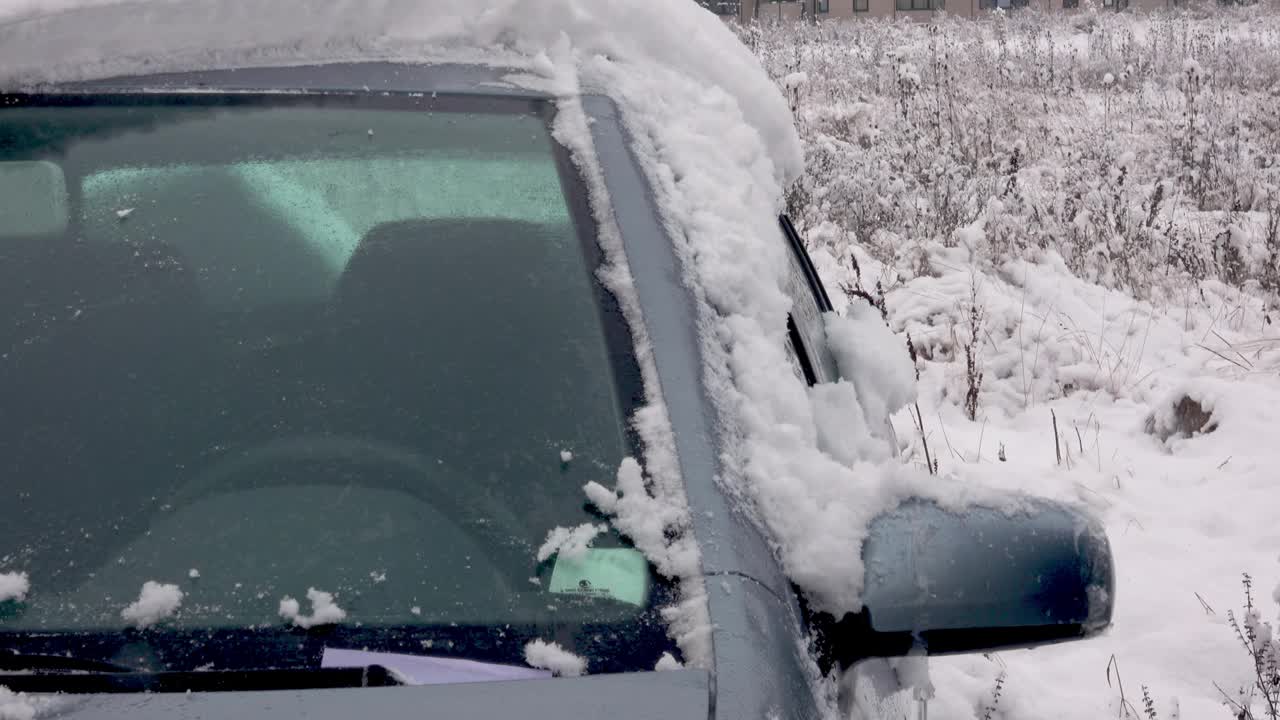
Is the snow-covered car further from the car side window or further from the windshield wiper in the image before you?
the car side window

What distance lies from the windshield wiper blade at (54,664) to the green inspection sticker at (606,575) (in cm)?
41

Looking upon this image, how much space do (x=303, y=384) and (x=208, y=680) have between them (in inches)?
15.4

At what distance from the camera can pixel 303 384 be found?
4.17 ft

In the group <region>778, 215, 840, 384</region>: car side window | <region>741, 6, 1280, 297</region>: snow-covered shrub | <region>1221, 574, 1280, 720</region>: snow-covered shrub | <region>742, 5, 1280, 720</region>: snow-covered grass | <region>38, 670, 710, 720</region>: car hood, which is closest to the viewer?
<region>38, 670, 710, 720</region>: car hood

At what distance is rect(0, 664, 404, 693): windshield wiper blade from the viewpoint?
3.20 ft

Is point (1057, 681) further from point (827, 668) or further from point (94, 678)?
point (94, 678)

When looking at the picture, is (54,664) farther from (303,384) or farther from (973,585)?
(973,585)

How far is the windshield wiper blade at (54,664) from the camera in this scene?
3.30 ft

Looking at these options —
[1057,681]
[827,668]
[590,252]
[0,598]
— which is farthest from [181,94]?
[1057,681]

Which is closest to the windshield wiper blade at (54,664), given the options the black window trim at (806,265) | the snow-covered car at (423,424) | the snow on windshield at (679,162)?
the snow-covered car at (423,424)

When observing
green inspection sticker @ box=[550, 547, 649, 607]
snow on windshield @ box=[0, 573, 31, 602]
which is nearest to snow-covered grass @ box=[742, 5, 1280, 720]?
green inspection sticker @ box=[550, 547, 649, 607]

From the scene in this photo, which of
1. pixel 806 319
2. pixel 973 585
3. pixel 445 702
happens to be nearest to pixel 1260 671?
pixel 806 319

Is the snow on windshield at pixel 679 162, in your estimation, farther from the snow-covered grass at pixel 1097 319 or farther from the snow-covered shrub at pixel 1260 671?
the snow-covered shrub at pixel 1260 671

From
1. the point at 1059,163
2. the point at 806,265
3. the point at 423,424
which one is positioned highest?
the point at 1059,163
